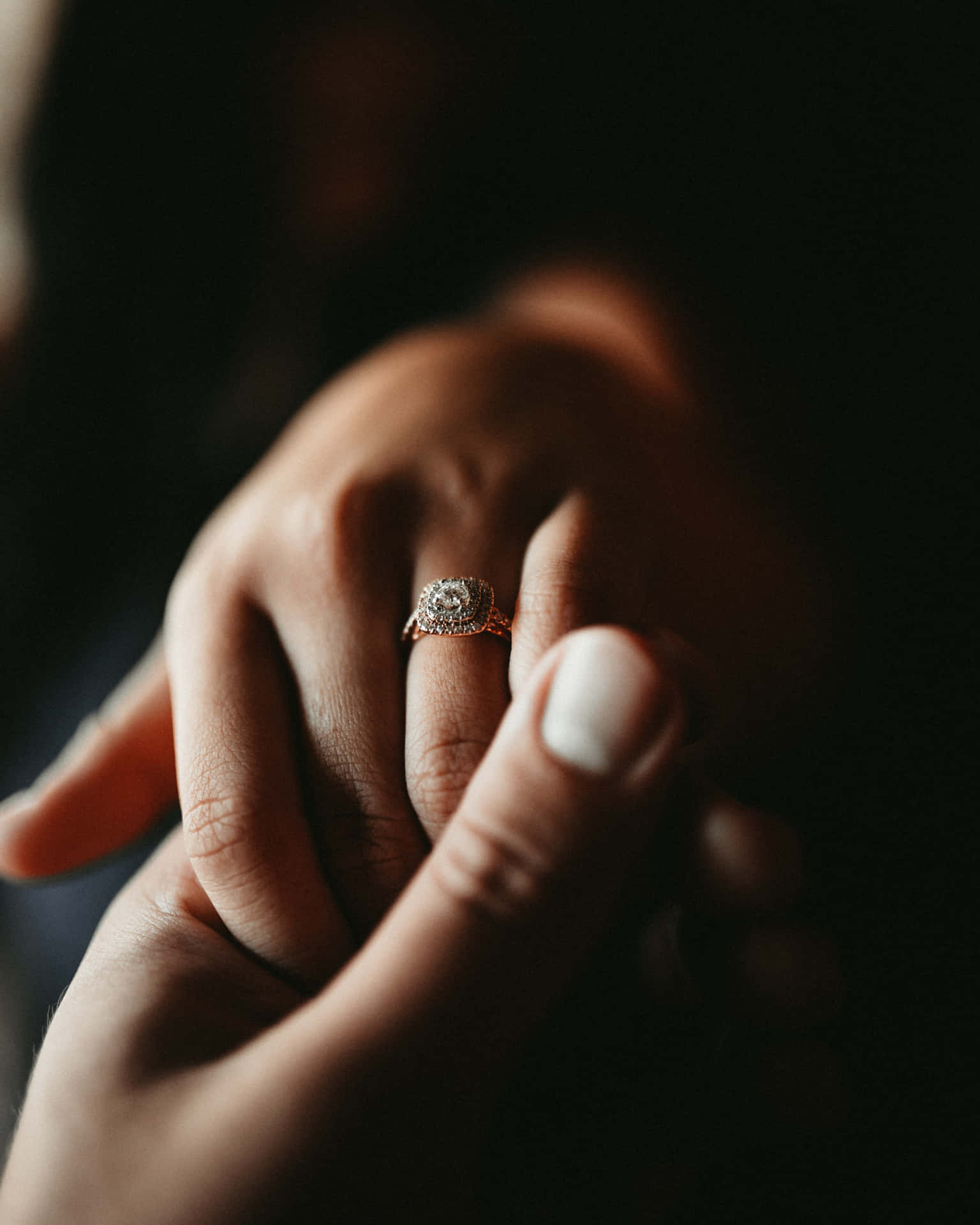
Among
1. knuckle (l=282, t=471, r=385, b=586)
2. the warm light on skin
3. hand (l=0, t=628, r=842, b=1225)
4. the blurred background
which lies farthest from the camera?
the warm light on skin

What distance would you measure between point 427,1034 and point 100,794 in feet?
2.18

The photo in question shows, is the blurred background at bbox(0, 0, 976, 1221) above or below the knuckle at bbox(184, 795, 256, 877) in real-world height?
above

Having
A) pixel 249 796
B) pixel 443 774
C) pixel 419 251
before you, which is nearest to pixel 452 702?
pixel 443 774

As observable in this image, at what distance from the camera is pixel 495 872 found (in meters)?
0.48

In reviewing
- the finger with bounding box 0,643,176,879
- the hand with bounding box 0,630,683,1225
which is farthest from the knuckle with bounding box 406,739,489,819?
the finger with bounding box 0,643,176,879

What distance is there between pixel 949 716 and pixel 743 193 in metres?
1.13

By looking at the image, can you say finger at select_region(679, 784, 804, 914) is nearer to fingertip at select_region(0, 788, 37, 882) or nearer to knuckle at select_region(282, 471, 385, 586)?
knuckle at select_region(282, 471, 385, 586)

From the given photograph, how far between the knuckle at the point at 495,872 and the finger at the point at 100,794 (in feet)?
2.18

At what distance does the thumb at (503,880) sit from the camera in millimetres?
466

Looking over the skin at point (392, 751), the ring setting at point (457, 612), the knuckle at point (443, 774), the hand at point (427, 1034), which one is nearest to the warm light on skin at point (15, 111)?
the skin at point (392, 751)

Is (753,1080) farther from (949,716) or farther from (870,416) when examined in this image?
(870,416)

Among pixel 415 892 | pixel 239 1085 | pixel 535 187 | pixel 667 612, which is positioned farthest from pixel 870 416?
pixel 239 1085

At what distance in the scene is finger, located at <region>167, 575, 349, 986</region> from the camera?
70 centimetres

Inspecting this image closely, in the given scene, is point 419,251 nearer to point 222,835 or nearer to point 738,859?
point 222,835
